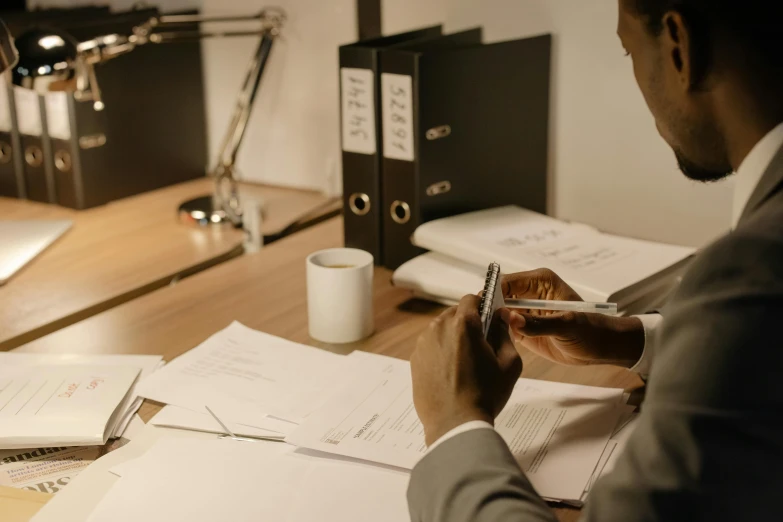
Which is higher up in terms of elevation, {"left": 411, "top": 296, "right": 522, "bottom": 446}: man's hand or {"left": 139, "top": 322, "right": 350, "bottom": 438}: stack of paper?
{"left": 411, "top": 296, "right": 522, "bottom": 446}: man's hand

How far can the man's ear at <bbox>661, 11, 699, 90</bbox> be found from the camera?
73 centimetres

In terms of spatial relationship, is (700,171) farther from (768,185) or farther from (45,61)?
(45,61)

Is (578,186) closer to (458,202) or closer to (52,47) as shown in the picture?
(458,202)

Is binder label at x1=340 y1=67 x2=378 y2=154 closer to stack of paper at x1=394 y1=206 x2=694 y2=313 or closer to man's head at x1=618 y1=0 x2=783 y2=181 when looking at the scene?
stack of paper at x1=394 y1=206 x2=694 y2=313

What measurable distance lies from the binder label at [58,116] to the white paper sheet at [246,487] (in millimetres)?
1023

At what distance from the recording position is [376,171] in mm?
1479

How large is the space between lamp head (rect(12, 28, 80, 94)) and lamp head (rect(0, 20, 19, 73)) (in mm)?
105

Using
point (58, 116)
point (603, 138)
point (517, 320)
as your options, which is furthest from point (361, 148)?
point (58, 116)

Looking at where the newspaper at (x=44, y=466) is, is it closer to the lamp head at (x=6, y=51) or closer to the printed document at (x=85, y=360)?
the printed document at (x=85, y=360)

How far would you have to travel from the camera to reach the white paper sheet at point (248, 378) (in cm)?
105

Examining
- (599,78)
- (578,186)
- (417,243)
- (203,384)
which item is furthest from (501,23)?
(203,384)

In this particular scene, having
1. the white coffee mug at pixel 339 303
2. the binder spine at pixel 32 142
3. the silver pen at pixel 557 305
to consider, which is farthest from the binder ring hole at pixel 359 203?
the binder spine at pixel 32 142

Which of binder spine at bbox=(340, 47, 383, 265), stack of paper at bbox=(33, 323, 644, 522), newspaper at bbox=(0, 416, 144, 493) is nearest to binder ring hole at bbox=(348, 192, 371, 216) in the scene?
binder spine at bbox=(340, 47, 383, 265)

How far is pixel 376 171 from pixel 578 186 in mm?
441
